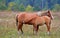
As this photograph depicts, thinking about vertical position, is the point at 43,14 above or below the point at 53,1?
above

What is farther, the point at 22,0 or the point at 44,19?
the point at 22,0

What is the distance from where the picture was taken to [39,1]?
86250 mm

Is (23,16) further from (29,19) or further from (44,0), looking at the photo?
(44,0)

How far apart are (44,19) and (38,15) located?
349mm

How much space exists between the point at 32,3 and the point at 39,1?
2.65 m

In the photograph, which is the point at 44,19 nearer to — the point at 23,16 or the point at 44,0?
the point at 23,16

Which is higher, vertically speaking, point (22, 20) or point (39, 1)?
point (22, 20)

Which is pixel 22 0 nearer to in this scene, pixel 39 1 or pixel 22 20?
pixel 39 1

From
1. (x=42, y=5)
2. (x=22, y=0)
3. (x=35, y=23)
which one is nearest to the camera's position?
(x=35, y=23)

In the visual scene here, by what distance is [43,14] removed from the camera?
11828 mm

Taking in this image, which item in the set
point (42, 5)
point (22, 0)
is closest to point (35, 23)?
point (42, 5)

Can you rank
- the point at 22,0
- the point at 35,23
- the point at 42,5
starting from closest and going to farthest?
the point at 35,23 → the point at 42,5 → the point at 22,0

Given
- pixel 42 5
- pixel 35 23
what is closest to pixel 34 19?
pixel 35 23

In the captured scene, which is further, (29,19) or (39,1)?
(39,1)
